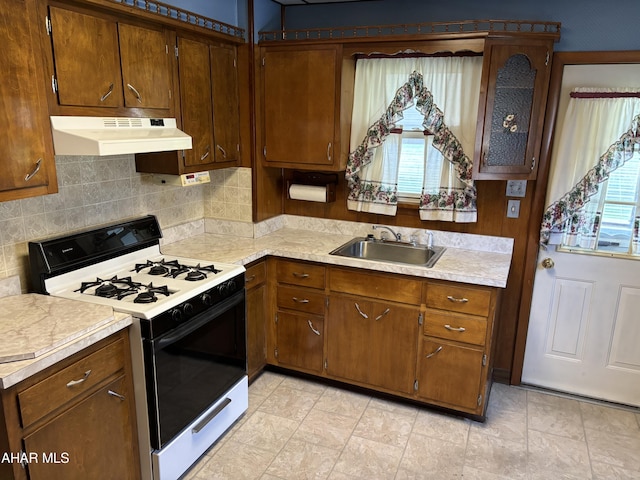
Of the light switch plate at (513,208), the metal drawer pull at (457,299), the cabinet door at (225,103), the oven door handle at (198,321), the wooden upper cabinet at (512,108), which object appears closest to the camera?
the oven door handle at (198,321)

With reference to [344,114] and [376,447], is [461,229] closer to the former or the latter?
[344,114]

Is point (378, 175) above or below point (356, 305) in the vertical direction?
above

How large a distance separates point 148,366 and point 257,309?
3.53 ft

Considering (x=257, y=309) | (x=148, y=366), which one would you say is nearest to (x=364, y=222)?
(x=257, y=309)

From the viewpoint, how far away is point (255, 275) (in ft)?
9.80

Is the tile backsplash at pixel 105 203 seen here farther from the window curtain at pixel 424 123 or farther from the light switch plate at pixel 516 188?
the light switch plate at pixel 516 188

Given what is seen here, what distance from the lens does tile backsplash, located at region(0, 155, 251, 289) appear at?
7.12 ft

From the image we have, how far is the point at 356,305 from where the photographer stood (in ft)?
9.53

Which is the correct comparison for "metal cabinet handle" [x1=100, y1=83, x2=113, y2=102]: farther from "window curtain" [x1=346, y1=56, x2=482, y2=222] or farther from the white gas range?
→ "window curtain" [x1=346, y1=56, x2=482, y2=222]

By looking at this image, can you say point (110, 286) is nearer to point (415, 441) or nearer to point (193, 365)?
point (193, 365)

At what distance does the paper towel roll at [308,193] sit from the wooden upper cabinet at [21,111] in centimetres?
173

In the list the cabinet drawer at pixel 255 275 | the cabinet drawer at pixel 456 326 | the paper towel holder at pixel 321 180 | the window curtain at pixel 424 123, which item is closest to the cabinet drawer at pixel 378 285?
the cabinet drawer at pixel 456 326

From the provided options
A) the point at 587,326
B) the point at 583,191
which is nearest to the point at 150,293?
the point at 583,191

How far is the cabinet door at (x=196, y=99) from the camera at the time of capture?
8.56ft
